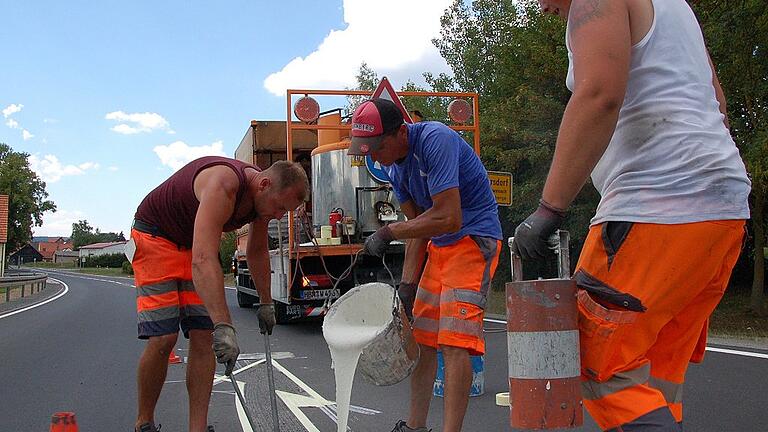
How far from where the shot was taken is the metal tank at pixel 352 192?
32.8 feet

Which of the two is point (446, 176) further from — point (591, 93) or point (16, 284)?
point (16, 284)

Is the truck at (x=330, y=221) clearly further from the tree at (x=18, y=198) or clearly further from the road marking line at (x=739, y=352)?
the tree at (x=18, y=198)

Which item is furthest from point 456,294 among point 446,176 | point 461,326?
point 446,176

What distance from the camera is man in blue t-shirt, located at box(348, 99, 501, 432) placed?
3.60m

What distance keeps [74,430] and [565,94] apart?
52.8 ft

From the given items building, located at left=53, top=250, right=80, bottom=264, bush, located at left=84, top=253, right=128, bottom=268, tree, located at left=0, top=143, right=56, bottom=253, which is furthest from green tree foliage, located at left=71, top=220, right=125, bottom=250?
tree, located at left=0, top=143, right=56, bottom=253

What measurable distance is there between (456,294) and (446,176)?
23.5 inches

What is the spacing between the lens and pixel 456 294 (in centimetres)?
365

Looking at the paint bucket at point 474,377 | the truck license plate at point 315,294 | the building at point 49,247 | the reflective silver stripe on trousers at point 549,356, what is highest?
the building at point 49,247

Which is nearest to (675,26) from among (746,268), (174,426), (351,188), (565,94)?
(174,426)

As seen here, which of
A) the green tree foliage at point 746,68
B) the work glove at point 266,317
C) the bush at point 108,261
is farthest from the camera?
the bush at point 108,261

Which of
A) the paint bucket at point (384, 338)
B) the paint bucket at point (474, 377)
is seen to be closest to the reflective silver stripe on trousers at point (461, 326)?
the paint bucket at point (384, 338)

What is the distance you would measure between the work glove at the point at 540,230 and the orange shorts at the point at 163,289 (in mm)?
2560

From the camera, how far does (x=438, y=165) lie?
3.69 meters
